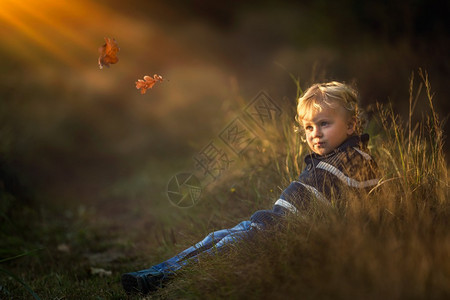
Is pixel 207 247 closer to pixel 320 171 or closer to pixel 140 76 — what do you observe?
pixel 320 171

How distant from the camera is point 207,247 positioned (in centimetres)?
279

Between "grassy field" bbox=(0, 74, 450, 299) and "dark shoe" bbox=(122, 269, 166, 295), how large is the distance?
0.12 metres

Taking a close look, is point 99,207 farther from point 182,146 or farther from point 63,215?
point 182,146

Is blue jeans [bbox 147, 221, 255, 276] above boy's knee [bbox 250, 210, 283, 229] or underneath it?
underneath

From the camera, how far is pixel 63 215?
585 centimetres

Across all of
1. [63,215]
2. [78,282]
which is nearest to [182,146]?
[63,215]

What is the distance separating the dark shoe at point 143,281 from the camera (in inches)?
103

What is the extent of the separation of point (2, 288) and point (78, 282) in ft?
1.69

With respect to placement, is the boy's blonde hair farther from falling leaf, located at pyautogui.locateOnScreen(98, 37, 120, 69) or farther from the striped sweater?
falling leaf, located at pyautogui.locateOnScreen(98, 37, 120, 69)

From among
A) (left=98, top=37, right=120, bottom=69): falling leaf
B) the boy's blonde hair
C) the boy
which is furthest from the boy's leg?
(left=98, top=37, right=120, bottom=69): falling leaf

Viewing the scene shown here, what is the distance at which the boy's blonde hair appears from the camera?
2834 millimetres

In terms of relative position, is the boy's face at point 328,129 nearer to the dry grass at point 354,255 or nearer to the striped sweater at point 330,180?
the striped sweater at point 330,180

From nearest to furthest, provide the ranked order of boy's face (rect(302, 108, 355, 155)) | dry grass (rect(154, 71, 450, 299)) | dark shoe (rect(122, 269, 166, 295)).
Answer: dry grass (rect(154, 71, 450, 299))
dark shoe (rect(122, 269, 166, 295))
boy's face (rect(302, 108, 355, 155))

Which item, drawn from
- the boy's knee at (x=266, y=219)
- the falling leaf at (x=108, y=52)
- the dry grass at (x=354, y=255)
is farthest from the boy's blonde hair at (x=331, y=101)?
the falling leaf at (x=108, y=52)
